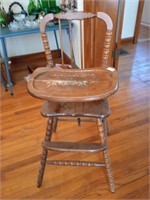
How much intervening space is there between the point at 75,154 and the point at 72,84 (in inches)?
26.0

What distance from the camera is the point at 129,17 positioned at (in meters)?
3.11

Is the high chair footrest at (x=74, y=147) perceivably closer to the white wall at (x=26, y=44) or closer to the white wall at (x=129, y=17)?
the white wall at (x=26, y=44)

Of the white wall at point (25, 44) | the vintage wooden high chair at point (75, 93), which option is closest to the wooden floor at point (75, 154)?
the vintage wooden high chair at point (75, 93)

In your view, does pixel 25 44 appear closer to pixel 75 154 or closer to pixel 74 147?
pixel 75 154

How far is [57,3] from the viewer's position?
2.45 metres

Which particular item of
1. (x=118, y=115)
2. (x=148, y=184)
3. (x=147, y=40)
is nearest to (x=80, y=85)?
(x=148, y=184)

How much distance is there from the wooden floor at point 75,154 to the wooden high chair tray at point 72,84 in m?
0.65

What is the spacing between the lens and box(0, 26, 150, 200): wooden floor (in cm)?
117

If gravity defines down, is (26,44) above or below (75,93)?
below

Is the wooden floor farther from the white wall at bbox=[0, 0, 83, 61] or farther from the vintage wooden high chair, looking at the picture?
the white wall at bbox=[0, 0, 83, 61]

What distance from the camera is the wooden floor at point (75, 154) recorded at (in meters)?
1.17

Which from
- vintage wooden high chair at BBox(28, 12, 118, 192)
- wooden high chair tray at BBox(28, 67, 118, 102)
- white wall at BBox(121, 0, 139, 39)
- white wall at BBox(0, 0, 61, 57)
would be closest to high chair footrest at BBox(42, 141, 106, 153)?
vintage wooden high chair at BBox(28, 12, 118, 192)

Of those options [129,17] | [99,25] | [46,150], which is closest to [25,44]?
[99,25]

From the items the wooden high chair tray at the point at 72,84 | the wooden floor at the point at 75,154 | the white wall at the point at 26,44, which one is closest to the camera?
the wooden high chair tray at the point at 72,84
